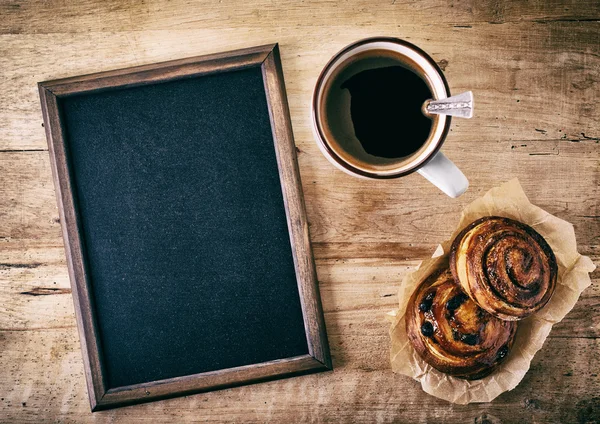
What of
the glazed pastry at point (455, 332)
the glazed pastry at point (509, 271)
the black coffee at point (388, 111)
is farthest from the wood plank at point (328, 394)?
the black coffee at point (388, 111)

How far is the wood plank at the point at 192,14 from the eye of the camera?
0.78 metres

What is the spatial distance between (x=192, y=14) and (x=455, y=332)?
0.64m

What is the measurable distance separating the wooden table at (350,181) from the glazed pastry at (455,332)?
0.30 feet

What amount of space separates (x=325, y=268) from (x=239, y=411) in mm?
278

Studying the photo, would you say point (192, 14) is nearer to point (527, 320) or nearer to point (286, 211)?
point (286, 211)

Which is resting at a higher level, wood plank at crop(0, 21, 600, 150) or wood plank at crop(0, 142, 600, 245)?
wood plank at crop(0, 21, 600, 150)

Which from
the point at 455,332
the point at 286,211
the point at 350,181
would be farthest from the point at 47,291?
the point at 455,332

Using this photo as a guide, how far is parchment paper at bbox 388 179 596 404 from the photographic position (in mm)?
732

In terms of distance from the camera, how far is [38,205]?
0.79m

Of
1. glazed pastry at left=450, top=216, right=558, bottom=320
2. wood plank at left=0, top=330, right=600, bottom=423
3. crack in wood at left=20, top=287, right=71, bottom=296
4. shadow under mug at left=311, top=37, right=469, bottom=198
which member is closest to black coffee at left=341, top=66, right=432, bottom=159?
shadow under mug at left=311, top=37, right=469, bottom=198

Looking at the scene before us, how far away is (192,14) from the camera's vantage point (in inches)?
30.9

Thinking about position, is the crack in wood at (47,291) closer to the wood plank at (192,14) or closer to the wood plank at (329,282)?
the wood plank at (329,282)

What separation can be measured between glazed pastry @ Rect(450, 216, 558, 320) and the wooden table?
0.15 meters

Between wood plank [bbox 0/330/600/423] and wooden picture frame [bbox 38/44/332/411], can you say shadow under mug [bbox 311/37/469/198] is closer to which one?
wooden picture frame [bbox 38/44/332/411]
